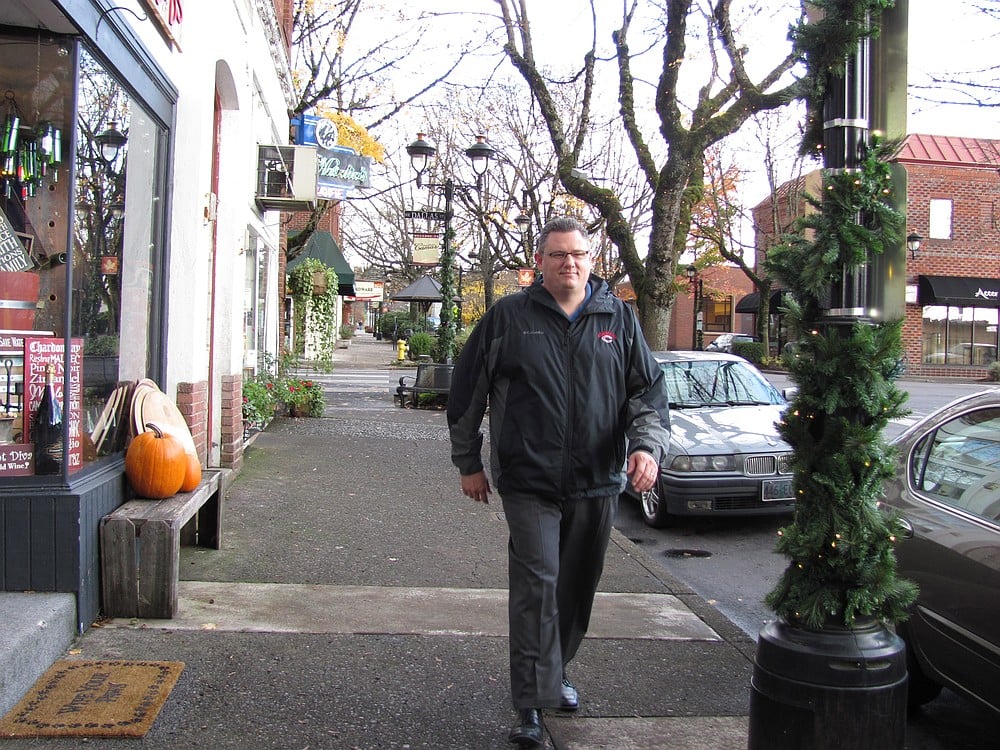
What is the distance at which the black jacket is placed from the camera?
3453mm

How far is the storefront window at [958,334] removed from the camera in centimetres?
3188

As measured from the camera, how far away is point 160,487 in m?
5.11

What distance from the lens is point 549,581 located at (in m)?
3.39

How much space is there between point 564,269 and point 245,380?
8125mm

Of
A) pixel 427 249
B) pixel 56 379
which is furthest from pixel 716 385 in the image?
pixel 427 249

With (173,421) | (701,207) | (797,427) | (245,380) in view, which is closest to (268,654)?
(173,421)

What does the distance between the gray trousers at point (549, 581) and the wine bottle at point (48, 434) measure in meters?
2.31

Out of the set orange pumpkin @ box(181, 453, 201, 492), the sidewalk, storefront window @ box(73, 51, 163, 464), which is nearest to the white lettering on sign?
the sidewalk

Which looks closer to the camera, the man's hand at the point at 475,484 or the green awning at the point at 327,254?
the man's hand at the point at 475,484

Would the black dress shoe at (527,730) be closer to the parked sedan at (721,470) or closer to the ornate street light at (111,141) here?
the ornate street light at (111,141)

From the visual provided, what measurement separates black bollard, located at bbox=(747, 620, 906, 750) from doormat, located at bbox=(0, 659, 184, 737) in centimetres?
223

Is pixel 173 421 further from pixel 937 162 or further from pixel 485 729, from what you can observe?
pixel 937 162

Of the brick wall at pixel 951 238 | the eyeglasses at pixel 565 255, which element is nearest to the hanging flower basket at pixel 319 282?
the eyeglasses at pixel 565 255

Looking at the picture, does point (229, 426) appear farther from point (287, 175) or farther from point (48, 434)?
point (48, 434)
